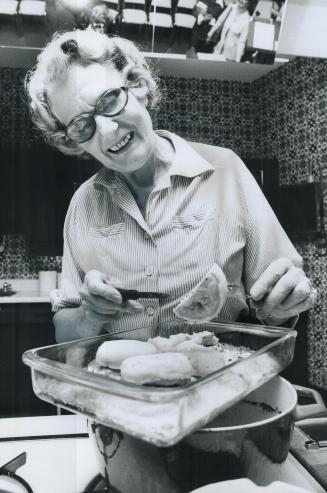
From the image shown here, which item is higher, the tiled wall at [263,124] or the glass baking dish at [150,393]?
the tiled wall at [263,124]

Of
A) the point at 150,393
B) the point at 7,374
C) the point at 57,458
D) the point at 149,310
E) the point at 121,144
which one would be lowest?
the point at 7,374

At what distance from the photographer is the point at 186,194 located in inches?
35.0

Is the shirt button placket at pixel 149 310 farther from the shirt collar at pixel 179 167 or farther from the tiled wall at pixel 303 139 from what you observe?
the tiled wall at pixel 303 139

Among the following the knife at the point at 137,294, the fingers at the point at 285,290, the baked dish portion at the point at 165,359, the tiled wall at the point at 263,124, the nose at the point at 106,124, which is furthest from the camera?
the tiled wall at the point at 263,124

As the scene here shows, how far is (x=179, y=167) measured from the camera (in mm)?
885

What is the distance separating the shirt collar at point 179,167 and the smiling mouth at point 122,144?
0.07 metres

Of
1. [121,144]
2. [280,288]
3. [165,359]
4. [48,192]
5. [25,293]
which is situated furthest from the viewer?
[25,293]

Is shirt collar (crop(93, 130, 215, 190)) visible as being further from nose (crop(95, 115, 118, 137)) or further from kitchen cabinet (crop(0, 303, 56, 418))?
kitchen cabinet (crop(0, 303, 56, 418))

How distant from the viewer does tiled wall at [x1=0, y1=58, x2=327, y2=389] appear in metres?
1.08

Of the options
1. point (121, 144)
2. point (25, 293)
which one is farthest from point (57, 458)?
point (25, 293)

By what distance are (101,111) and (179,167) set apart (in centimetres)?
20

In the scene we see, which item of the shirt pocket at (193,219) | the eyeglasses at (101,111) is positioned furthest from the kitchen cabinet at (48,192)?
the shirt pocket at (193,219)

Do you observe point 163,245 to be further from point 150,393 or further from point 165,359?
point 150,393

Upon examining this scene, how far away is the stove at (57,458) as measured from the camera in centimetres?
47
